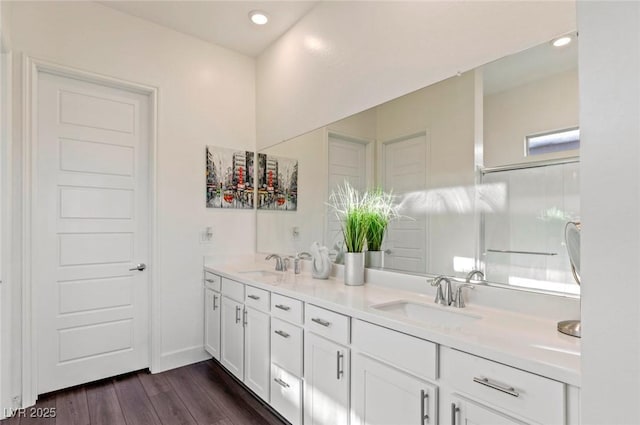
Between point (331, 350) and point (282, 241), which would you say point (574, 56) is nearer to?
point (331, 350)

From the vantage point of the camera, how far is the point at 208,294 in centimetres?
302

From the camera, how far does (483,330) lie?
1.27 meters

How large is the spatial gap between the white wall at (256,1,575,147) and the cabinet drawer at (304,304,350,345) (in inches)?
51.7

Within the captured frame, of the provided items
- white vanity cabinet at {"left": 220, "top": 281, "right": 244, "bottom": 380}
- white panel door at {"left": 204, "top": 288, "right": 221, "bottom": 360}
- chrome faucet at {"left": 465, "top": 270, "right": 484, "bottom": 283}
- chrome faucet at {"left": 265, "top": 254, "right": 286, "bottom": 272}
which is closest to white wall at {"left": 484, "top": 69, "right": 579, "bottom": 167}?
chrome faucet at {"left": 465, "top": 270, "right": 484, "bottom": 283}

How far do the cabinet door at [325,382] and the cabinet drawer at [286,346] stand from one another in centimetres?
6

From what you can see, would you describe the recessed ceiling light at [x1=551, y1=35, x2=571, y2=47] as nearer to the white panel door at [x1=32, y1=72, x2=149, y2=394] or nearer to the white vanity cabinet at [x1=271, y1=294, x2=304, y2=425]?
the white vanity cabinet at [x1=271, y1=294, x2=304, y2=425]

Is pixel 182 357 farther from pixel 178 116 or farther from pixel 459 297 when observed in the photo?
pixel 459 297

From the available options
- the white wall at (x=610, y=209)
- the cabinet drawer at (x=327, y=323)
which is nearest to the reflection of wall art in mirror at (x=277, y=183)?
the cabinet drawer at (x=327, y=323)

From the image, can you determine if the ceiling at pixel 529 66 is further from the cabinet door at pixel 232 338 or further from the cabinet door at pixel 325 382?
the cabinet door at pixel 232 338

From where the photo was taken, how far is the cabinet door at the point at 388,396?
126cm

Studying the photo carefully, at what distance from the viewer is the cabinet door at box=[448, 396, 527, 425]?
105 centimetres

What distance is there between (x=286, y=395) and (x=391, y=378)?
855 millimetres

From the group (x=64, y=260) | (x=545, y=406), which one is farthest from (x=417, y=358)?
(x=64, y=260)

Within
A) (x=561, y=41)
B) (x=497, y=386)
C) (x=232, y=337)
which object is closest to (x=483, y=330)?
(x=497, y=386)
